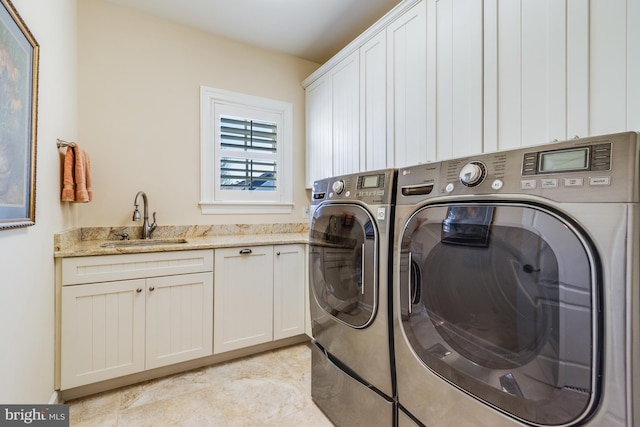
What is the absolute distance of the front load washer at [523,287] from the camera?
0.62 m

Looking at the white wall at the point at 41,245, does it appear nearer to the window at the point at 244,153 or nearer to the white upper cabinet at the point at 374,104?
the window at the point at 244,153

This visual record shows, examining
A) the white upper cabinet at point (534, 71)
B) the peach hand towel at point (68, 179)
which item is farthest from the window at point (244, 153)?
the white upper cabinet at point (534, 71)

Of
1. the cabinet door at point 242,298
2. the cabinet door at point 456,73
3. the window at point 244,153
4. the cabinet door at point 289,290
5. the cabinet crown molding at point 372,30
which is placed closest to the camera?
the cabinet door at point 456,73

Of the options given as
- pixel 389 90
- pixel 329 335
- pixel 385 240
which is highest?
pixel 389 90

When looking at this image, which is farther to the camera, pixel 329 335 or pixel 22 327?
pixel 329 335

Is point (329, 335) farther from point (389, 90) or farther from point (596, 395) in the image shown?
point (389, 90)

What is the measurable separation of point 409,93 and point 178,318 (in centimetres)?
212

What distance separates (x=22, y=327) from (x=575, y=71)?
245 cm

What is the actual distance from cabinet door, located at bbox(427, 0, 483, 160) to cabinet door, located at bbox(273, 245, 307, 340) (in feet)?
4.46

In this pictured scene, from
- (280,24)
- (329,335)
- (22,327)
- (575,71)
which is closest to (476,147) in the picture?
(575,71)

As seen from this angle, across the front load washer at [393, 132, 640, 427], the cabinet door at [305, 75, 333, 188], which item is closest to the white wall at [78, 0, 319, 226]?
the cabinet door at [305, 75, 333, 188]

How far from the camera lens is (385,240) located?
118cm

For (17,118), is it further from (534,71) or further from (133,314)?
(534,71)

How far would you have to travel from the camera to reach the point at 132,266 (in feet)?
6.06
